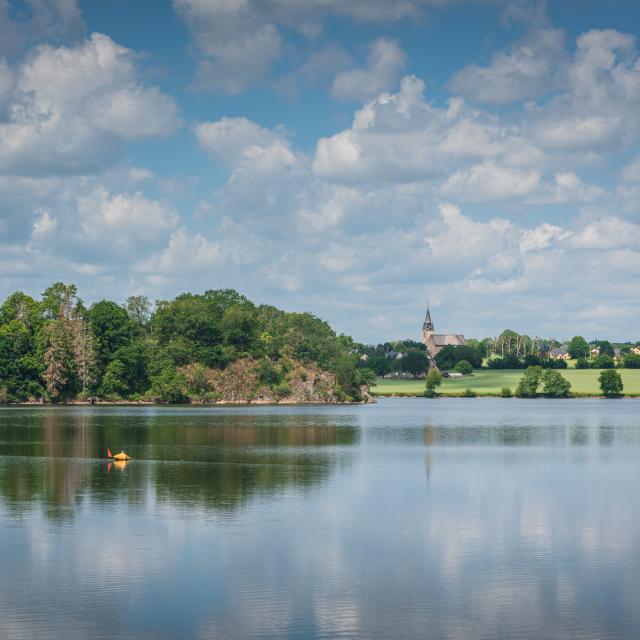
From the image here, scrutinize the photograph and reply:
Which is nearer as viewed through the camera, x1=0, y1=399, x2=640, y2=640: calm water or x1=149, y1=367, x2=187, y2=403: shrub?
x1=0, y1=399, x2=640, y2=640: calm water

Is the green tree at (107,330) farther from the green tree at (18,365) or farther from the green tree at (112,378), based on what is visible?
the green tree at (18,365)

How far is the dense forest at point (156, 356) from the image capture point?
17338 centimetres

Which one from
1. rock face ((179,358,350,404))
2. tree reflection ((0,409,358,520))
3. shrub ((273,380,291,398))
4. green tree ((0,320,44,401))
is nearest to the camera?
tree reflection ((0,409,358,520))

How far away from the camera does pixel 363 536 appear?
3775cm

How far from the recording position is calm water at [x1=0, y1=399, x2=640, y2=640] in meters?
25.7

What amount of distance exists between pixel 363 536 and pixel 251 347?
15694 cm

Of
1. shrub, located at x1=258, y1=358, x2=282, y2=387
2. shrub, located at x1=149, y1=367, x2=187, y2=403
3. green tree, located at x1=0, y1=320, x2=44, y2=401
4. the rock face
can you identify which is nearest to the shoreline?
the rock face

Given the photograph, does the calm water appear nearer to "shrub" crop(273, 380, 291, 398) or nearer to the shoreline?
the shoreline

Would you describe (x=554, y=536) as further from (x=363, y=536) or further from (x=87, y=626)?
(x=87, y=626)

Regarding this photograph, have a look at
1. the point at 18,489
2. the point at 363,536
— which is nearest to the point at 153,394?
the point at 18,489

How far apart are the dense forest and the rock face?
19 cm

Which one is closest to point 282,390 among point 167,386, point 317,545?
point 167,386

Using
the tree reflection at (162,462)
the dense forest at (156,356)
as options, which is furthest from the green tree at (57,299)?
the tree reflection at (162,462)

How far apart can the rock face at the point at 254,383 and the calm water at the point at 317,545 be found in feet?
380
